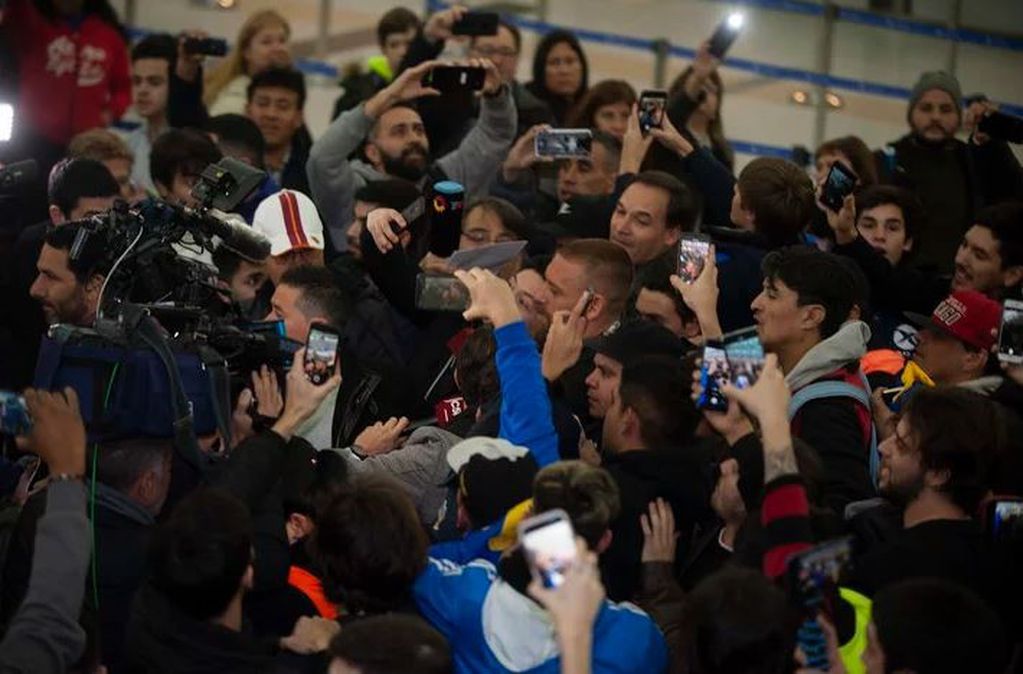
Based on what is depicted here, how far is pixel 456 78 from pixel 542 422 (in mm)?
3314

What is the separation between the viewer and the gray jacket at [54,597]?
15.4 ft

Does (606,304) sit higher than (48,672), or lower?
higher

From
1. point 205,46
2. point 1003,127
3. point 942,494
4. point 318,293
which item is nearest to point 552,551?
point 942,494

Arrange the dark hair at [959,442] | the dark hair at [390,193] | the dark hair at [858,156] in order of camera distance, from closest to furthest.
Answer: the dark hair at [959,442], the dark hair at [390,193], the dark hair at [858,156]

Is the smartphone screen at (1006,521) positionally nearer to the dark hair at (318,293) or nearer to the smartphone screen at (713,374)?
the smartphone screen at (713,374)

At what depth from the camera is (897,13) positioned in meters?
12.0

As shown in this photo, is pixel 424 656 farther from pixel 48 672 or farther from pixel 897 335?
pixel 897 335

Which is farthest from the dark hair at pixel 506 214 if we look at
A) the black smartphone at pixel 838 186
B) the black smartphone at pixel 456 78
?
the black smartphone at pixel 838 186

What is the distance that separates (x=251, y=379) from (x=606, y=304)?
1.49m

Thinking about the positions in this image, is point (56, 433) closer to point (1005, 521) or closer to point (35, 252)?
point (1005, 521)

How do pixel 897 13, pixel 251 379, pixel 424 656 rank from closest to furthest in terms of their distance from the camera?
pixel 424 656
pixel 251 379
pixel 897 13

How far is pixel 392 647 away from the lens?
4352 millimetres

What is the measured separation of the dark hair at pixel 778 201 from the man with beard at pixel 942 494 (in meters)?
2.00

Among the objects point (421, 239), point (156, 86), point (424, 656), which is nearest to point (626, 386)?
point (424, 656)
